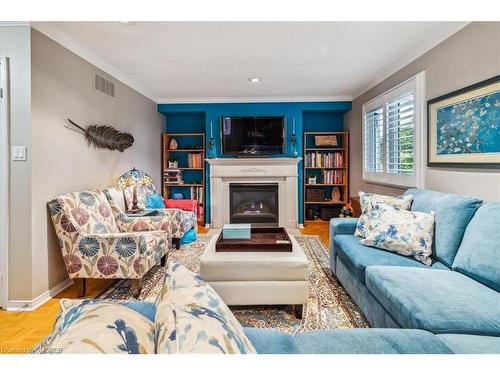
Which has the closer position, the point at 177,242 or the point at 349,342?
the point at 349,342

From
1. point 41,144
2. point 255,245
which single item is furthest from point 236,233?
point 41,144

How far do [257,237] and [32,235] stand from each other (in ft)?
Answer: 6.02

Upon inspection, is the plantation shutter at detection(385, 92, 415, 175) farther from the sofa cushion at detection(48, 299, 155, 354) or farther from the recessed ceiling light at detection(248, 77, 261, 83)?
the sofa cushion at detection(48, 299, 155, 354)

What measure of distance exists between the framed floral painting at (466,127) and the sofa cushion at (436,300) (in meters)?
1.05

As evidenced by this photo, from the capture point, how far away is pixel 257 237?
2537 mm

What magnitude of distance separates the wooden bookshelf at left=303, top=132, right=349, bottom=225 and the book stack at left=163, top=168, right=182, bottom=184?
2.47m

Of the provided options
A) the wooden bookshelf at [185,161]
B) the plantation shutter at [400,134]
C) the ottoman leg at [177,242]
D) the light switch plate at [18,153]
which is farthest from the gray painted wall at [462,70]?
the wooden bookshelf at [185,161]

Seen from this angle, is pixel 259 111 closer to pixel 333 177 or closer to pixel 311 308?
pixel 333 177

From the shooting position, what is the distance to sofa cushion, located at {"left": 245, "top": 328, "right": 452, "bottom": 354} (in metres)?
0.96

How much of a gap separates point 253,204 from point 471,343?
4.28m

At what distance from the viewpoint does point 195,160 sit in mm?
5578

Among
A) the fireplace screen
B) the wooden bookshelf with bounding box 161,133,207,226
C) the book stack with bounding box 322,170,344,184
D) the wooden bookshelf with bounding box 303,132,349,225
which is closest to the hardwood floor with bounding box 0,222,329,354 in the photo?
the fireplace screen
